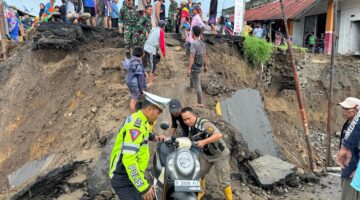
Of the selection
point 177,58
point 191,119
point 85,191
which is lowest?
point 85,191

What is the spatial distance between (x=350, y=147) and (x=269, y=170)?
2.57m

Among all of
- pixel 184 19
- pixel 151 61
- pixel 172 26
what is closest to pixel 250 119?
pixel 151 61

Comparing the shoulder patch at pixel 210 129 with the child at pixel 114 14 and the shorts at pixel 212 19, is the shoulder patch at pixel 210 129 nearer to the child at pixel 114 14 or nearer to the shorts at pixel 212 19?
the child at pixel 114 14

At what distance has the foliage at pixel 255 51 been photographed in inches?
493

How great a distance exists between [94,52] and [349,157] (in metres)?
8.41

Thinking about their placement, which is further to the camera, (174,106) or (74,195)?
(74,195)

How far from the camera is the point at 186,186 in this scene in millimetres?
4148

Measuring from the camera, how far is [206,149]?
5406 millimetres

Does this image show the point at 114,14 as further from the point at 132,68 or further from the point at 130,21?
the point at 132,68

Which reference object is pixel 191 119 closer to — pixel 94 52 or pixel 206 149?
pixel 206 149

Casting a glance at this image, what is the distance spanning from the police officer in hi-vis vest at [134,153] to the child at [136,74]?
11.4 ft

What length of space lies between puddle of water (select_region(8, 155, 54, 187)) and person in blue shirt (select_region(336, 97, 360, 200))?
5.87m

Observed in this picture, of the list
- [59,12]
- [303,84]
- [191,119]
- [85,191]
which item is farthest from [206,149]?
[303,84]

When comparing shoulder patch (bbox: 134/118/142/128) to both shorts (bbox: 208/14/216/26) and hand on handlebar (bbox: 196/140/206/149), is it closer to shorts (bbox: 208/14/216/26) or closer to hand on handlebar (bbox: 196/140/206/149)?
hand on handlebar (bbox: 196/140/206/149)
